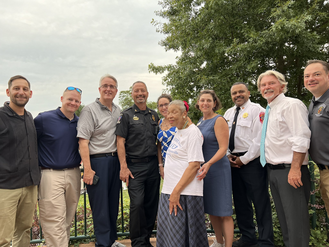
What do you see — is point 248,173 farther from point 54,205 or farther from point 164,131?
point 54,205

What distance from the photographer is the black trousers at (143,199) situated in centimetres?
360

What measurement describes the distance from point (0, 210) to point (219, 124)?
282cm

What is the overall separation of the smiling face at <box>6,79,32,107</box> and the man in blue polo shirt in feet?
1.16

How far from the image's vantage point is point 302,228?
2.82m

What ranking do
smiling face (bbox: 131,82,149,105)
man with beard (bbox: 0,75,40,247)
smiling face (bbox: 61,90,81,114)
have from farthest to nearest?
smiling face (bbox: 131,82,149,105) → smiling face (bbox: 61,90,81,114) → man with beard (bbox: 0,75,40,247)

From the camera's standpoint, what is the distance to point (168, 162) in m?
2.92

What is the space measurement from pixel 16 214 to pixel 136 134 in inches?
73.7

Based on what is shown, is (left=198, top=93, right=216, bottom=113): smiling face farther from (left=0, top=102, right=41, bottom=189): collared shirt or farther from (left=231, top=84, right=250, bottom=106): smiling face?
(left=0, top=102, right=41, bottom=189): collared shirt

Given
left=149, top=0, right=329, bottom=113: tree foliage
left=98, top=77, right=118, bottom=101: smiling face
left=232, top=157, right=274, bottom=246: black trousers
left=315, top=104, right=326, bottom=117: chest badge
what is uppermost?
left=149, top=0, right=329, bottom=113: tree foliage

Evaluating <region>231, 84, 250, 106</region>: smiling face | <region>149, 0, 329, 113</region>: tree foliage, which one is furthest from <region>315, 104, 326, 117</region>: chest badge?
<region>149, 0, 329, 113</region>: tree foliage

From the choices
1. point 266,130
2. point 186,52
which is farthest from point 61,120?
Result: point 186,52

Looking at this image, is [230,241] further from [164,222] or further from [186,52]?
[186,52]

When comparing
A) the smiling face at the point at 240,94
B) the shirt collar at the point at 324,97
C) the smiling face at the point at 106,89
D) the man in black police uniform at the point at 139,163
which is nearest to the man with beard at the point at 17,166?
the smiling face at the point at 106,89

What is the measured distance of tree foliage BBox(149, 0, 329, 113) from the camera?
31.5 feet
